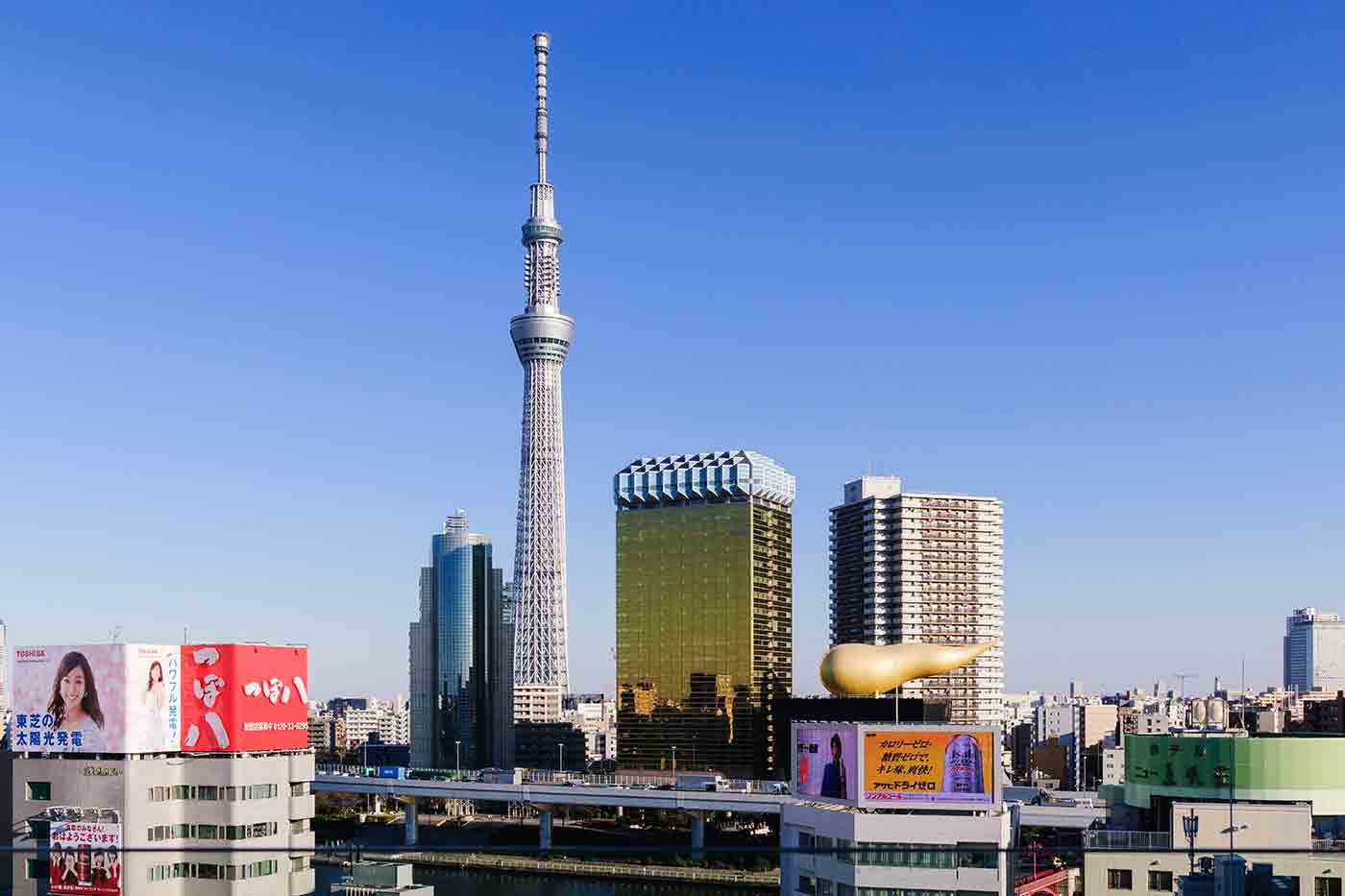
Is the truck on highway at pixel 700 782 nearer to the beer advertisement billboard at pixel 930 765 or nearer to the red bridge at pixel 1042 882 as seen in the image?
the red bridge at pixel 1042 882

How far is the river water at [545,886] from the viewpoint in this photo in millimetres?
65875

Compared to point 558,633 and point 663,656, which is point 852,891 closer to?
point 663,656

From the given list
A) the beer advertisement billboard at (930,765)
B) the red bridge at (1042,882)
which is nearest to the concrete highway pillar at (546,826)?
the red bridge at (1042,882)

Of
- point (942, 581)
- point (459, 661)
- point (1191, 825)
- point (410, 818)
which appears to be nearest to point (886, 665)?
point (1191, 825)

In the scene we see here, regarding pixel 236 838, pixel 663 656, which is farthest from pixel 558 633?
pixel 236 838

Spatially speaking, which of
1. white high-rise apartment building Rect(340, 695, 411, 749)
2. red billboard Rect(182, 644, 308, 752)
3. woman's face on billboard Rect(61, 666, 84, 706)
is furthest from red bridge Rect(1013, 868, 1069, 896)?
white high-rise apartment building Rect(340, 695, 411, 749)

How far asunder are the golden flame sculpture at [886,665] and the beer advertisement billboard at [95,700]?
A: 78.1 feet

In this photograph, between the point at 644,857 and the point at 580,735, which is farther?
the point at 580,735

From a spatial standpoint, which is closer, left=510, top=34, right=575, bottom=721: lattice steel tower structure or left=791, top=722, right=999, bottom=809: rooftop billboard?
left=791, top=722, right=999, bottom=809: rooftop billboard

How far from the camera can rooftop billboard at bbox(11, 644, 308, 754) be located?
1613 inches

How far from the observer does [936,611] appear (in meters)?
113

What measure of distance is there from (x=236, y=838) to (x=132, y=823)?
115 inches

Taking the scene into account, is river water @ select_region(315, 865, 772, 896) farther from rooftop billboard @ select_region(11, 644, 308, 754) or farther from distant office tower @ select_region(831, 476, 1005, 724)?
distant office tower @ select_region(831, 476, 1005, 724)

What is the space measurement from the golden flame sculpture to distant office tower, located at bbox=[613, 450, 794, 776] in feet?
169
